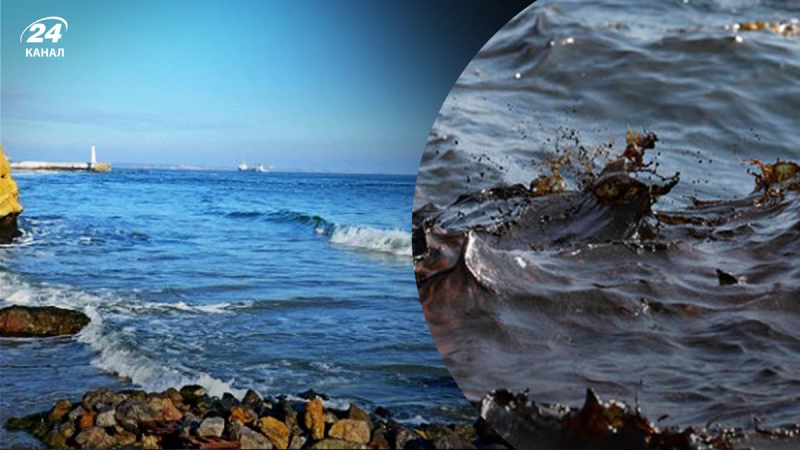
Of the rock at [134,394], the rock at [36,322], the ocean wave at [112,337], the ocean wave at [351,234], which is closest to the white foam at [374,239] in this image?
the ocean wave at [351,234]

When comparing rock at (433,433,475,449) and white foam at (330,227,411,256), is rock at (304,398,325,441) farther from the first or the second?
white foam at (330,227,411,256)

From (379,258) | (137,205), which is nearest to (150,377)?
(379,258)

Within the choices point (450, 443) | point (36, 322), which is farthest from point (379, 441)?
point (36, 322)

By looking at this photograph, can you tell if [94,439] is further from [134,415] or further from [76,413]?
[76,413]

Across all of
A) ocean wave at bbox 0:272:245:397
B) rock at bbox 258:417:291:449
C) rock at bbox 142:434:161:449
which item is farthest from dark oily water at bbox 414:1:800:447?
ocean wave at bbox 0:272:245:397

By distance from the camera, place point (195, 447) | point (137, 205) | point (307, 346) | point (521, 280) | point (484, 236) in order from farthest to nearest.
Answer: point (137, 205) → point (307, 346) → point (195, 447) → point (484, 236) → point (521, 280)

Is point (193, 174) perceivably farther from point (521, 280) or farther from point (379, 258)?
point (521, 280)
